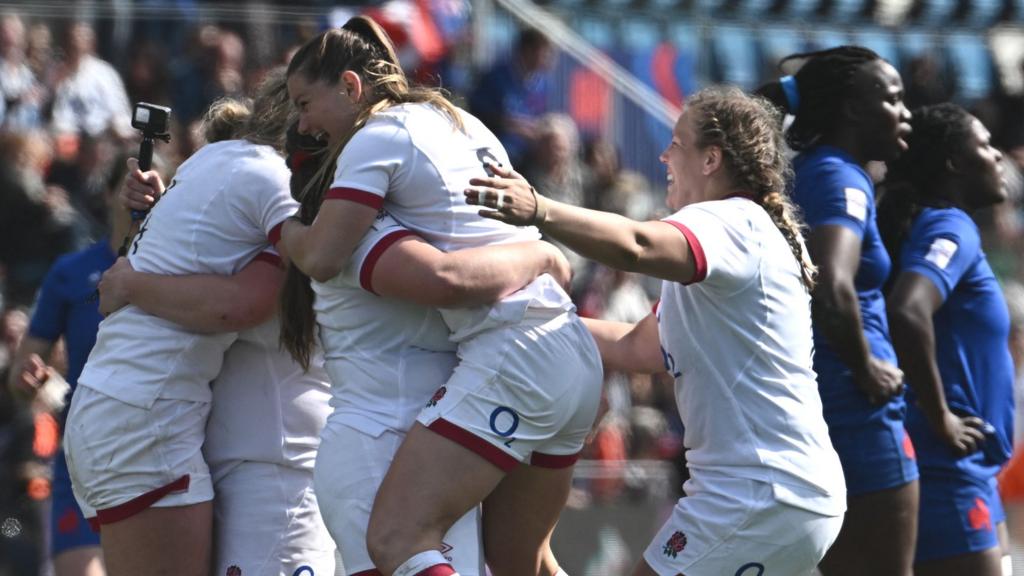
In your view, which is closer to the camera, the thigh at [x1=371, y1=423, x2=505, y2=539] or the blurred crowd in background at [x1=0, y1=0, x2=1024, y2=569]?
the thigh at [x1=371, y1=423, x2=505, y2=539]

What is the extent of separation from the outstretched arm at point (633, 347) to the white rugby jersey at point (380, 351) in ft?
2.27

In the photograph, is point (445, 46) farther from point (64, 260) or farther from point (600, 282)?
point (64, 260)

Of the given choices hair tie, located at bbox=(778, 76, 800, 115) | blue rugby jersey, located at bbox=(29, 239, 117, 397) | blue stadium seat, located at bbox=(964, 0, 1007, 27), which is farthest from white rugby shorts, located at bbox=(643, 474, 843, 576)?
blue stadium seat, located at bbox=(964, 0, 1007, 27)

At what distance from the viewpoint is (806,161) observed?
4.83m

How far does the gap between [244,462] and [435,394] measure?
2.67ft

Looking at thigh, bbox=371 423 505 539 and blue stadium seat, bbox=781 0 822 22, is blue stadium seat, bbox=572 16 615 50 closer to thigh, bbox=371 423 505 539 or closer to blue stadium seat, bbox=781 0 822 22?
blue stadium seat, bbox=781 0 822 22

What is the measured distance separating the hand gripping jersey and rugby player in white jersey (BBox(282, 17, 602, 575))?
1.70m

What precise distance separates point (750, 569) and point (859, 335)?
103cm

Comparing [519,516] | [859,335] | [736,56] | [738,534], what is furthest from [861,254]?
[736,56]

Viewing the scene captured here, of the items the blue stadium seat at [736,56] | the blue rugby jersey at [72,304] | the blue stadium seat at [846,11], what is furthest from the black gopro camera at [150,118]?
the blue stadium seat at [846,11]

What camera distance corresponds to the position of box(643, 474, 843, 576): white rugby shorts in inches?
145

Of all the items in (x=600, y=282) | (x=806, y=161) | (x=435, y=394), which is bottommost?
(x=600, y=282)

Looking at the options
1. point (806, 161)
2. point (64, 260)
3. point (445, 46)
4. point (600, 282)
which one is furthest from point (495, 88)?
point (806, 161)

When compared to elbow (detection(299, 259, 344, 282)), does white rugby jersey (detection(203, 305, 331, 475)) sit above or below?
below
